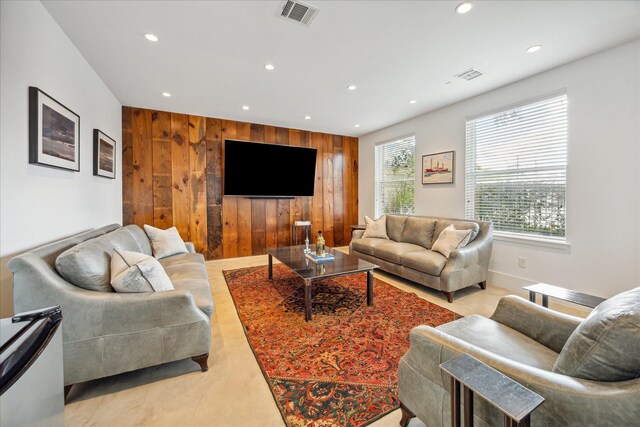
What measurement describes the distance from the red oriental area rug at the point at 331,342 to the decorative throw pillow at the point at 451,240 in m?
0.76

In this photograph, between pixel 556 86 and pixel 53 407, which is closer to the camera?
pixel 53 407

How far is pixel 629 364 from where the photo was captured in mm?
851

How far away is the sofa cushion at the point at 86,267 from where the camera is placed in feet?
5.48

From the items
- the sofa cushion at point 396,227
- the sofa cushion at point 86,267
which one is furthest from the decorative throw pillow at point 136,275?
the sofa cushion at point 396,227

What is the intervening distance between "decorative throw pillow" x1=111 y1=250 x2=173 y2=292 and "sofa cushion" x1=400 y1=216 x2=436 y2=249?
346 centimetres

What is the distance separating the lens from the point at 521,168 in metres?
3.40

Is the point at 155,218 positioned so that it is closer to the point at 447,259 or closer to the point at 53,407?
the point at 53,407

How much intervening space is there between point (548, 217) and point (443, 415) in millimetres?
3100

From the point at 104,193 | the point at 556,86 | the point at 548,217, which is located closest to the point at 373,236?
the point at 548,217

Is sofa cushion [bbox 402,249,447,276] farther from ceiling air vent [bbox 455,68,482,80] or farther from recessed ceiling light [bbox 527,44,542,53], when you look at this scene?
recessed ceiling light [bbox 527,44,542,53]

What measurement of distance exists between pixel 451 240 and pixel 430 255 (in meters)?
0.34

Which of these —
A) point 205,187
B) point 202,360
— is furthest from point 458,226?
point 205,187

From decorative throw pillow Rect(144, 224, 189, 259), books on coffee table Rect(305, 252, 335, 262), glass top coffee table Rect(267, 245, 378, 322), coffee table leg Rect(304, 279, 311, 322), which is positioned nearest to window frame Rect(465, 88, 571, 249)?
glass top coffee table Rect(267, 245, 378, 322)

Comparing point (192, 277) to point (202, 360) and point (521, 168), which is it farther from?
point (521, 168)
